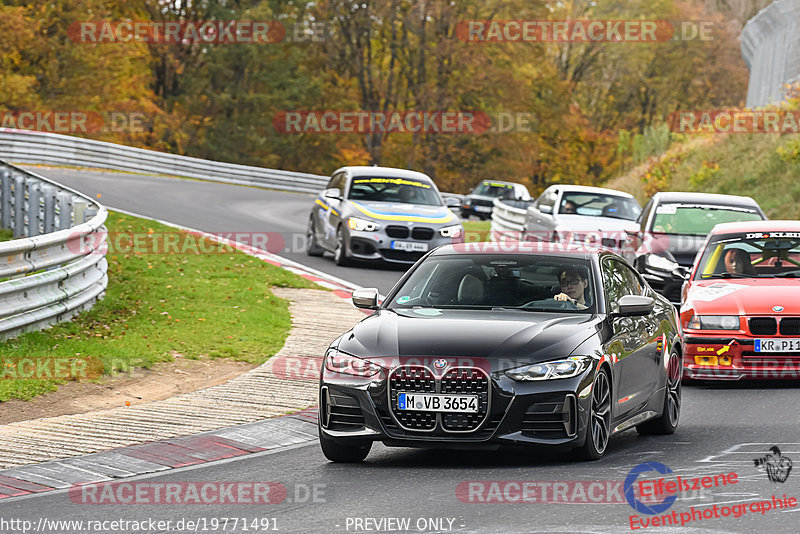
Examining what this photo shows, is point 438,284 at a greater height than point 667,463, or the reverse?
point 438,284

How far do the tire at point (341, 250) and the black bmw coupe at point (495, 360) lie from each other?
12443 millimetres

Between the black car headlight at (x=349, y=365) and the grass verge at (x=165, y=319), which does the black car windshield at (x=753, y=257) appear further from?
the black car headlight at (x=349, y=365)

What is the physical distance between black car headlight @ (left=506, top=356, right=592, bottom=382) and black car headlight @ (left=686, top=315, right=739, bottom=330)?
4344 mm

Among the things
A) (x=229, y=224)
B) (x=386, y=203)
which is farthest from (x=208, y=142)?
(x=386, y=203)

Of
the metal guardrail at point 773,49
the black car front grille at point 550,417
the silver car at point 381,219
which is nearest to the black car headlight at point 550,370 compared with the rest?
the black car front grille at point 550,417

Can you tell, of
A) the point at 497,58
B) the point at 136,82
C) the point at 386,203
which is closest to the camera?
the point at 386,203

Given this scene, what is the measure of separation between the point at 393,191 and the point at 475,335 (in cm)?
1511

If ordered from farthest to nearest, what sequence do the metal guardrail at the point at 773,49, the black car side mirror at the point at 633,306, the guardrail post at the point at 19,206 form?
1. the metal guardrail at the point at 773,49
2. the guardrail post at the point at 19,206
3. the black car side mirror at the point at 633,306

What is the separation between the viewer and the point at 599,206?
922 inches

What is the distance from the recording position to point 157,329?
13922mm

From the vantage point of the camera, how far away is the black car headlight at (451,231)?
72.2 ft

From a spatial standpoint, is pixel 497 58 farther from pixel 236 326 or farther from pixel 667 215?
pixel 236 326

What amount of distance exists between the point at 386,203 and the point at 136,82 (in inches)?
1718

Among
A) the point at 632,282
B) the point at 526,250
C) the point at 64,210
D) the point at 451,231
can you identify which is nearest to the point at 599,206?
the point at 451,231
